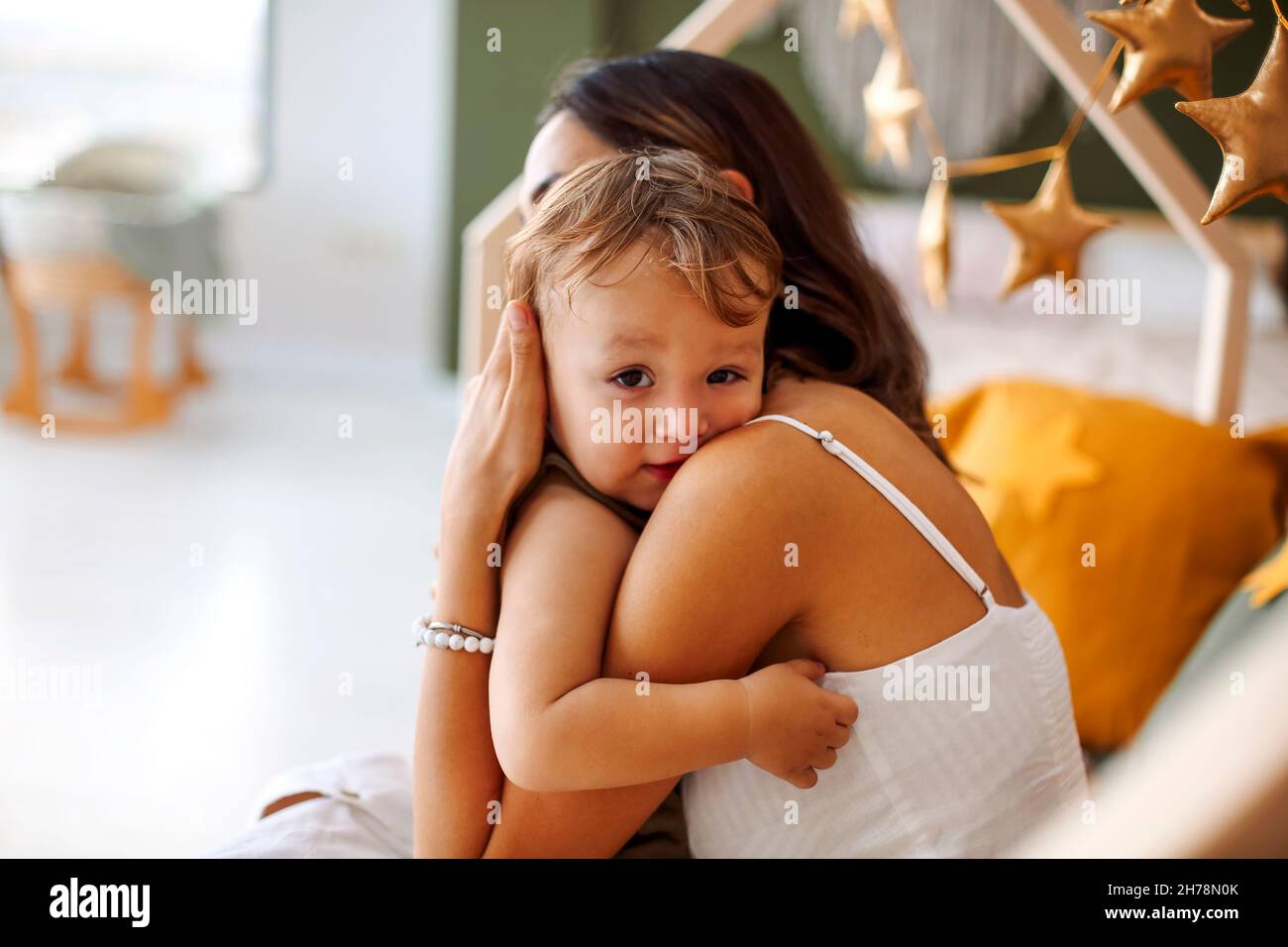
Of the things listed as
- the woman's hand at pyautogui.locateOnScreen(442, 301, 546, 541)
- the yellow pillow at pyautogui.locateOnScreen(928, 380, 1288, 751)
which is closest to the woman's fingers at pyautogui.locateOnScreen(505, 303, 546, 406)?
the woman's hand at pyautogui.locateOnScreen(442, 301, 546, 541)

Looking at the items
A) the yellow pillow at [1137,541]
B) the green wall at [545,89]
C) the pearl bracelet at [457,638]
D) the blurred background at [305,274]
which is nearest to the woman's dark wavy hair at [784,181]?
the pearl bracelet at [457,638]

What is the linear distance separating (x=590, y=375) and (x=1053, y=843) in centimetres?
55

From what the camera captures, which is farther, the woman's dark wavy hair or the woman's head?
the woman's dark wavy hair

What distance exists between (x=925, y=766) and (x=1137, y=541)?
0.89m

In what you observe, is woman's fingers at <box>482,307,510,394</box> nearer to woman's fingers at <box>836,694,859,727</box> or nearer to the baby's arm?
the baby's arm

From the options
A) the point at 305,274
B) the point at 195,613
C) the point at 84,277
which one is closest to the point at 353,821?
the point at 195,613

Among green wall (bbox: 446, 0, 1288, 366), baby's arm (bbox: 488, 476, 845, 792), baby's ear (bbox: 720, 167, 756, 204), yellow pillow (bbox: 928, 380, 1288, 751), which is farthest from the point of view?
green wall (bbox: 446, 0, 1288, 366)

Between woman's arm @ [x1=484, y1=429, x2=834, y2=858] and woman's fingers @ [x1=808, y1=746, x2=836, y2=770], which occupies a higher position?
woman's arm @ [x1=484, y1=429, x2=834, y2=858]

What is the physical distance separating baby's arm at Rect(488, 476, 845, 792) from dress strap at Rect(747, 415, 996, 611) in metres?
0.14

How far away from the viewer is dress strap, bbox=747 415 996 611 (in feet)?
2.74

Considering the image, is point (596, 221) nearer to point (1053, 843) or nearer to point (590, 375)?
point (590, 375)

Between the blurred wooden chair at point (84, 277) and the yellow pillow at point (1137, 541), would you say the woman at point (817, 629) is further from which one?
the blurred wooden chair at point (84, 277)

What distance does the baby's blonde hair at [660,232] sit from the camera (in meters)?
0.82

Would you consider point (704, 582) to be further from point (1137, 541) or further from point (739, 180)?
point (1137, 541)
